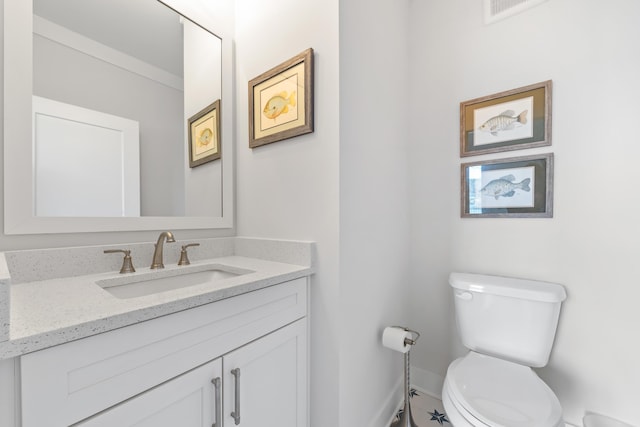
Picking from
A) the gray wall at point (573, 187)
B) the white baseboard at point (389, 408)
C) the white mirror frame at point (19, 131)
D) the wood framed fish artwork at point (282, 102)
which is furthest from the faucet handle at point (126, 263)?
the gray wall at point (573, 187)

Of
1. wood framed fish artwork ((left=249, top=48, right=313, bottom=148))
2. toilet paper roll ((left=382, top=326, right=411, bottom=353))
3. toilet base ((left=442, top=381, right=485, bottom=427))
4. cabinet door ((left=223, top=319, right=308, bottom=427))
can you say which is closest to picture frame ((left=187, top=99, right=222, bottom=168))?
wood framed fish artwork ((left=249, top=48, right=313, bottom=148))

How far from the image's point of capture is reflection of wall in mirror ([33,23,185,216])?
98cm

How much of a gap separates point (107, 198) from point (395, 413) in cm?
181

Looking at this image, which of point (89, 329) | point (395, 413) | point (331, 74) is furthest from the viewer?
point (395, 413)

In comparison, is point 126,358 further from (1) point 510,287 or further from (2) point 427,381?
(2) point 427,381

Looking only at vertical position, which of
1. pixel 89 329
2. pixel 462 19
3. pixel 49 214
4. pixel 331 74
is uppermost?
pixel 462 19

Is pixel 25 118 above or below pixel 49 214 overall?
above

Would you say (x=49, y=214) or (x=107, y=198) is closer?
(x=49, y=214)

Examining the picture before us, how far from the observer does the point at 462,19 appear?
1.56 metres

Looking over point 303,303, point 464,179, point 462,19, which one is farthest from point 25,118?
point 462,19

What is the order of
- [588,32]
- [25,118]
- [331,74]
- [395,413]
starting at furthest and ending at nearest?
[395,413], [588,32], [331,74], [25,118]

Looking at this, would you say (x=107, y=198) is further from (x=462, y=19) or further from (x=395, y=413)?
(x=462, y=19)

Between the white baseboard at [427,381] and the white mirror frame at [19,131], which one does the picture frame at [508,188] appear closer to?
the white baseboard at [427,381]

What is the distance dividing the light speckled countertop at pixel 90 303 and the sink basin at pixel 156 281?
0.04ft
